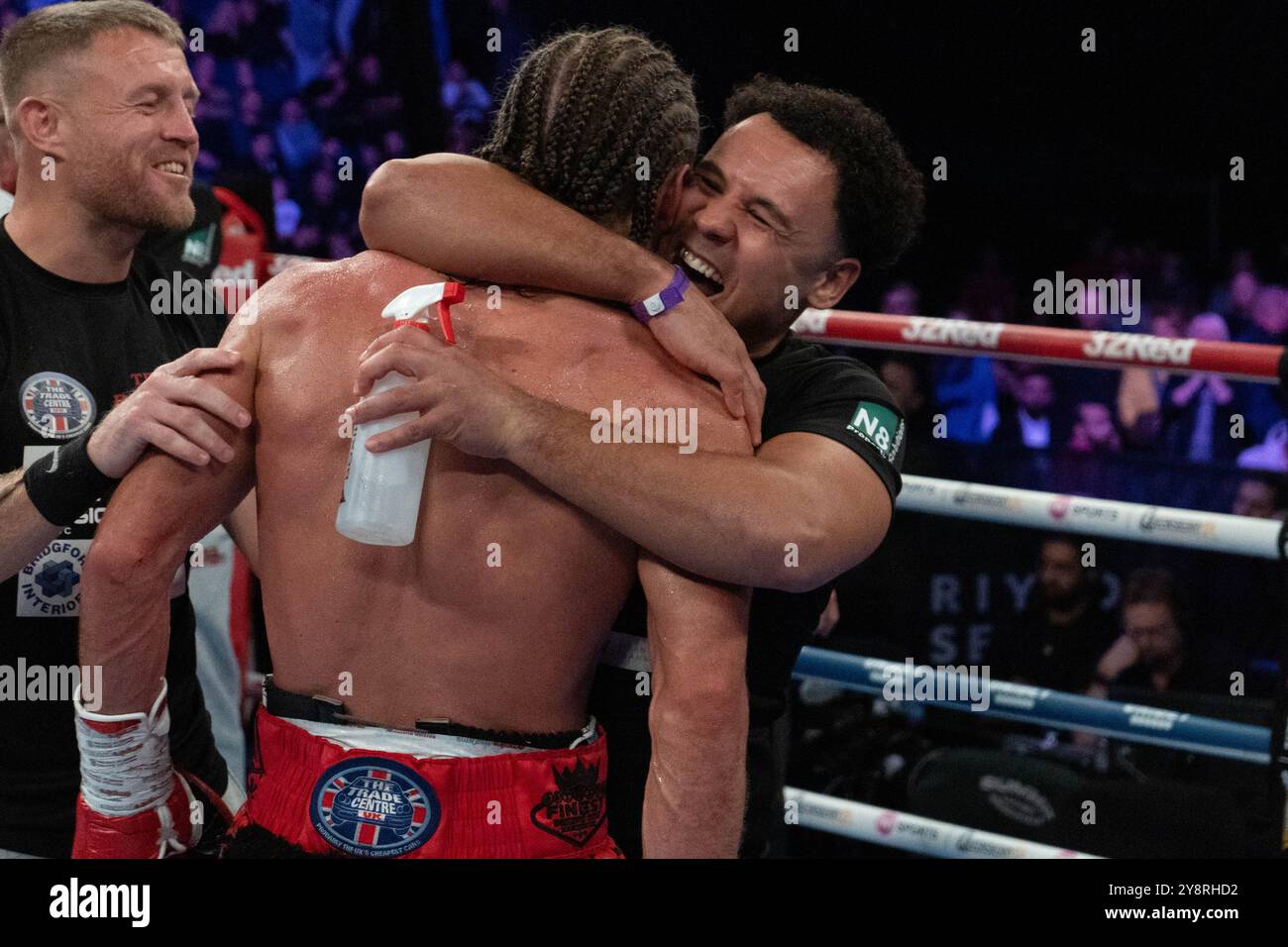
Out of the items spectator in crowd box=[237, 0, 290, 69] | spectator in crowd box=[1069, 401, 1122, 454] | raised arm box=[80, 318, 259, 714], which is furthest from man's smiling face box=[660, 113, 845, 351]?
spectator in crowd box=[237, 0, 290, 69]

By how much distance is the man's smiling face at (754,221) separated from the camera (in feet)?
6.40

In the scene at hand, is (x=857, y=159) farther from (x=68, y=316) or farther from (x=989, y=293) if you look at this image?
(x=989, y=293)

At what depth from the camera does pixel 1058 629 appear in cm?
389

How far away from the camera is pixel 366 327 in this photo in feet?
5.12

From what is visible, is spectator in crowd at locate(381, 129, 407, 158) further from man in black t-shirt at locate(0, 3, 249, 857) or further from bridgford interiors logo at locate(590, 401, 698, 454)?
bridgford interiors logo at locate(590, 401, 698, 454)

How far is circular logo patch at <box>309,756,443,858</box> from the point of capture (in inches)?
61.2

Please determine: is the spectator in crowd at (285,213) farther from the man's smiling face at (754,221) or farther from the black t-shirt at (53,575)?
the man's smiling face at (754,221)

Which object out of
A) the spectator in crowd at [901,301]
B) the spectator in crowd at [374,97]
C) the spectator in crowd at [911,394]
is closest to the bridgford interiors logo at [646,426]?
the spectator in crowd at [911,394]

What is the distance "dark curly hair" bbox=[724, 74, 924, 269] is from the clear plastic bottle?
0.76 meters

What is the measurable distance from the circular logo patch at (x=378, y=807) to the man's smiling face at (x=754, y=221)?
841 millimetres

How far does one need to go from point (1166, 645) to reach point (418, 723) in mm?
2797

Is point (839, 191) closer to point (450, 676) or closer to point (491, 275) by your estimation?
point (491, 275)
